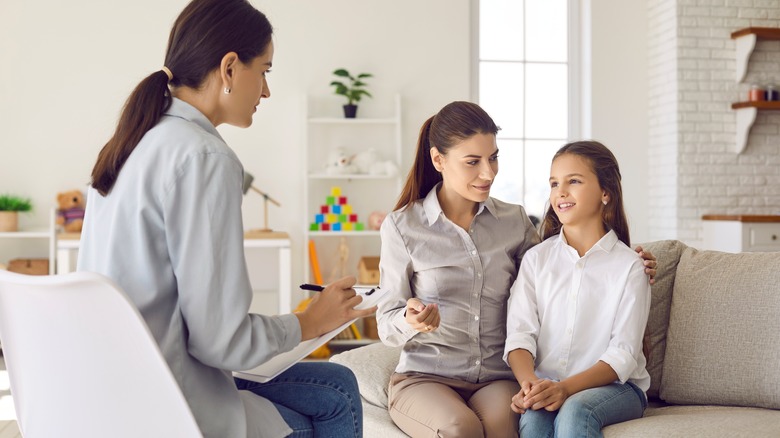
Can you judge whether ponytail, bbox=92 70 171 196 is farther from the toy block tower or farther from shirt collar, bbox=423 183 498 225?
the toy block tower

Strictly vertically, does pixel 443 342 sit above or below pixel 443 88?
below

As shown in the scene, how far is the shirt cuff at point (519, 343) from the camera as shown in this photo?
2027mm

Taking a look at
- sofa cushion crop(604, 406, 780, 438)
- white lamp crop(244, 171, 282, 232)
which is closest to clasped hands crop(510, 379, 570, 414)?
sofa cushion crop(604, 406, 780, 438)

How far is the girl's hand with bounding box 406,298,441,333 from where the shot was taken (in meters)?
1.88

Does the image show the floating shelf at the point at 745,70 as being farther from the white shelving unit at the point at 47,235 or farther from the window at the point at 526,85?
the white shelving unit at the point at 47,235

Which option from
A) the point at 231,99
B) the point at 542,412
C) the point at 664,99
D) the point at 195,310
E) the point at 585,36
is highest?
the point at 585,36

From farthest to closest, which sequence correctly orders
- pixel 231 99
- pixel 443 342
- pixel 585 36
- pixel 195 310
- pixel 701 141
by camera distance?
pixel 585 36 → pixel 701 141 → pixel 443 342 → pixel 231 99 → pixel 195 310

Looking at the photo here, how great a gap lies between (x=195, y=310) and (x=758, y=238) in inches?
181

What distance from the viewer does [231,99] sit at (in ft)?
4.85

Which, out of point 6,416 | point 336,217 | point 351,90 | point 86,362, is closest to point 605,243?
point 86,362

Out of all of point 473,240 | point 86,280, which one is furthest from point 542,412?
point 86,280

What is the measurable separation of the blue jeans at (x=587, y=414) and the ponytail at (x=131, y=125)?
1.05 m

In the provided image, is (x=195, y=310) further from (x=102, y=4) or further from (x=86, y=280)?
(x=102, y=4)

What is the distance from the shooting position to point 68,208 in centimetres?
512
